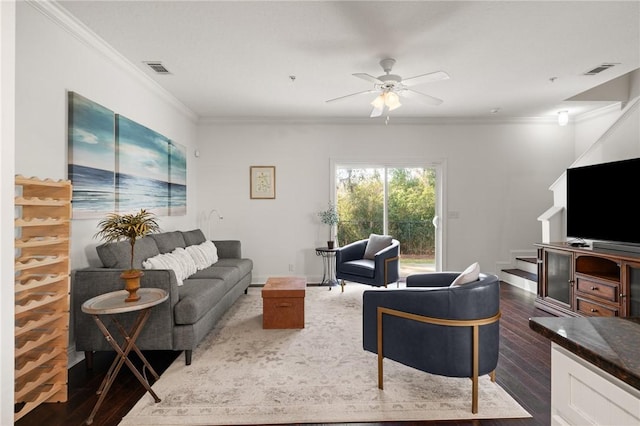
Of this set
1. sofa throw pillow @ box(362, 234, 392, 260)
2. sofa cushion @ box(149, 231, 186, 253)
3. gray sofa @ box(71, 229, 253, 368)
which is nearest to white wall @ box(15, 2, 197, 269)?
gray sofa @ box(71, 229, 253, 368)

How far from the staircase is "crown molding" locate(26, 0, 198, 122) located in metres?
5.94

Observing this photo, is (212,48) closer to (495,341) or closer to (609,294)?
(495,341)

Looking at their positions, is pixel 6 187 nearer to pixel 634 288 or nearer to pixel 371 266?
pixel 371 266

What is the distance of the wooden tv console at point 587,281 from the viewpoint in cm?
327

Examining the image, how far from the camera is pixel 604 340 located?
0.87 meters

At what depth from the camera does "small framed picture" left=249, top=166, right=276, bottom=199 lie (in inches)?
231

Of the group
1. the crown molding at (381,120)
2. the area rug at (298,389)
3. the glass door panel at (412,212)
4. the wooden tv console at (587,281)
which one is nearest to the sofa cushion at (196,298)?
the area rug at (298,389)

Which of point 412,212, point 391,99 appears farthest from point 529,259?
point 391,99

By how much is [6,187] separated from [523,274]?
6267 millimetres

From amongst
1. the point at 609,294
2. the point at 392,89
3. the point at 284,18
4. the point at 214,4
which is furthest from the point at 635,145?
the point at 214,4

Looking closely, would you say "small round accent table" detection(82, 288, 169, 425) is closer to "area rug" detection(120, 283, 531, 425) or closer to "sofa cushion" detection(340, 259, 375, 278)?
"area rug" detection(120, 283, 531, 425)

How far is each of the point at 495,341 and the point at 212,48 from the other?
3443 mm

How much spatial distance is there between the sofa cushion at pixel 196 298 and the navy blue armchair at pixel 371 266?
1983 millimetres

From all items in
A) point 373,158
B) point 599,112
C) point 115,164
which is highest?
point 599,112
